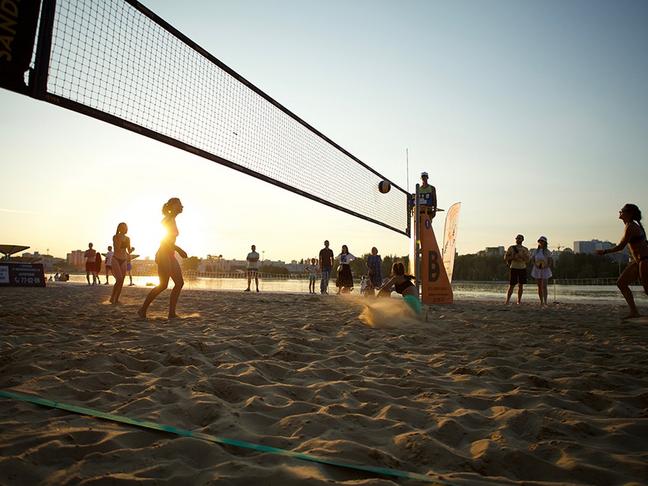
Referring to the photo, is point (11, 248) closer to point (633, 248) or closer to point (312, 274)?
point (312, 274)

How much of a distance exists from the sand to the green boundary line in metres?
0.03

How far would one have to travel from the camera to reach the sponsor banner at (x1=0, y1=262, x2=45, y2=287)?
A: 1482 cm

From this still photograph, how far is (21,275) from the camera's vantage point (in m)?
15.3

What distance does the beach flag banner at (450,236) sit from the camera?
965cm

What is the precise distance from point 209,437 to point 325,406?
2.30 ft

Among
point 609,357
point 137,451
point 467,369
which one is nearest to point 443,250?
point 609,357

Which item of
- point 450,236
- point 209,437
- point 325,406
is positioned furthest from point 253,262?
point 209,437

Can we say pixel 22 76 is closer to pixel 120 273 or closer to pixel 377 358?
pixel 377 358

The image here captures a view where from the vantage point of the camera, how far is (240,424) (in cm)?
204

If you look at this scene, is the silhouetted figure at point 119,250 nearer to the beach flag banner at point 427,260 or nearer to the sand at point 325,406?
the sand at point 325,406

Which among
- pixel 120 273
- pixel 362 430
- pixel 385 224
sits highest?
pixel 385 224

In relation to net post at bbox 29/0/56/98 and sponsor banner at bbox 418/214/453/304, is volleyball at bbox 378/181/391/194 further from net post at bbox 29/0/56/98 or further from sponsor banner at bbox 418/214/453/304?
net post at bbox 29/0/56/98

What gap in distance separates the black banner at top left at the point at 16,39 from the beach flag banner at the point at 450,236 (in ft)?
27.3

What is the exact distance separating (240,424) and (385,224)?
26.5 ft
